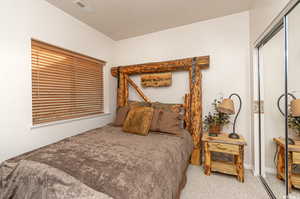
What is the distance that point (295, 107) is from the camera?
4.19 feet

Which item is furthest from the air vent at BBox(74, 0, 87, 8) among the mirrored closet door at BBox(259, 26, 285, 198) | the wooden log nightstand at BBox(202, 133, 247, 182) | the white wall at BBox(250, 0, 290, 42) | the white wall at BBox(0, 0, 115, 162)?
the wooden log nightstand at BBox(202, 133, 247, 182)

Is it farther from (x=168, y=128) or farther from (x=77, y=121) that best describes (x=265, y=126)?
(x=77, y=121)

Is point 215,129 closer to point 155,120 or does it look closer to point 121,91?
point 155,120

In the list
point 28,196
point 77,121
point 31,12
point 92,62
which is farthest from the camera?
point 92,62

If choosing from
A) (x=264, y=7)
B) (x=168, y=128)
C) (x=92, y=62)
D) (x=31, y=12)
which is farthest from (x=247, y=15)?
(x=31, y=12)

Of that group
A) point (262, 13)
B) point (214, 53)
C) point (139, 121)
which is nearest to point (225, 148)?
point (139, 121)

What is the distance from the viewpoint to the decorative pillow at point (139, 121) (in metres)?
2.06

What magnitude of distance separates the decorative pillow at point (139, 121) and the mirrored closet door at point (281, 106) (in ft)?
5.28

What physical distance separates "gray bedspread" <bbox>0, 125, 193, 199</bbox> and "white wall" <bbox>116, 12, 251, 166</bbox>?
136 cm

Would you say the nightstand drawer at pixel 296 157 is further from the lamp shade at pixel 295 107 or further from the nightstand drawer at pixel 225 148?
the nightstand drawer at pixel 225 148

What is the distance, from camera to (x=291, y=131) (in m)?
1.37

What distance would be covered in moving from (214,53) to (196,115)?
118cm

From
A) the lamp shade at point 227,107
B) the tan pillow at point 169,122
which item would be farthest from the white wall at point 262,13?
the tan pillow at point 169,122

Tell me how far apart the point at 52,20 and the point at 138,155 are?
7.61ft
